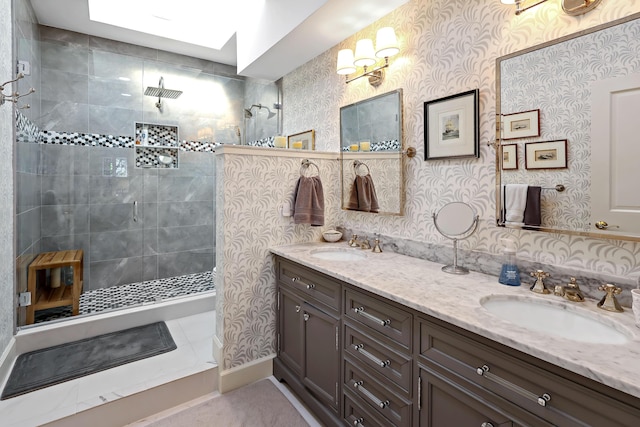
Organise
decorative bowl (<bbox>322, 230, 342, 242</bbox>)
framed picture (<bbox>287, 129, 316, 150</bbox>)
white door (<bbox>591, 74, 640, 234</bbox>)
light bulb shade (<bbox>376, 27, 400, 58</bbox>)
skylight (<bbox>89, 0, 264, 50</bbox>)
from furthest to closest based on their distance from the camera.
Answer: skylight (<bbox>89, 0, 264, 50</bbox>) < framed picture (<bbox>287, 129, 316, 150</bbox>) < decorative bowl (<bbox>322, 230, 342, 242</bbox>) < light bulb shade (<bbox>376, 27, 400, 58</bbox>) < white door (<bbox>591, 74, 640, 234</bbox>)

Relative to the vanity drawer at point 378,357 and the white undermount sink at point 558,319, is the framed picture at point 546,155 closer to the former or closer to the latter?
the white undermount sink at point 558,319

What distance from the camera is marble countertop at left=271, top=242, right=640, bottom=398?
2.49 ft

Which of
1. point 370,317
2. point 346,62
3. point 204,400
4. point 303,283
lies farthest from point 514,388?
point 346,62

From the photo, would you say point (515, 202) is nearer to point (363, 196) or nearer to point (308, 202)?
point (363, 196)

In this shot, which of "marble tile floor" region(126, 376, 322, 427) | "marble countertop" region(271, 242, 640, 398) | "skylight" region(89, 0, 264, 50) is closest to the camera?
"marble countertop" region(271, 242, 640, 398)

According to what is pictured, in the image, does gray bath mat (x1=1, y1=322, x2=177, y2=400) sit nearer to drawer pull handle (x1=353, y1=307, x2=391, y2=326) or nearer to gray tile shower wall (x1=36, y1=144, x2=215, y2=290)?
gray tile shower wall (x1=36, y1=144, x2=215, y2=290)

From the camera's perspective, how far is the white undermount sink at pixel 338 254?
212 centimetres

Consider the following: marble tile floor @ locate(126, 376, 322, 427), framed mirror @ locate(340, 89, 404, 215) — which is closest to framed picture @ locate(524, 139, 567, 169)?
framed mirror @ locate(340, 89, 404, 215)

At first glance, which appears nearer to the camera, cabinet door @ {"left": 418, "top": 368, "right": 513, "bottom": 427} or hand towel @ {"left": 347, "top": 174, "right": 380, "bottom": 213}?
cabinet door @ {"left": 418, "top": 368, "right": 513, "bottom": 427}

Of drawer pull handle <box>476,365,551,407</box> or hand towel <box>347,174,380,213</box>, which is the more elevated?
hand towel <box>347,174,380,213</box>

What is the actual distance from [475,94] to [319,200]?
1143 mm

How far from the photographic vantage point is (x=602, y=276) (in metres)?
1.19

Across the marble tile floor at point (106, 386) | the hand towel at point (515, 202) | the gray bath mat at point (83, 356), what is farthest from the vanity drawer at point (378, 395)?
the gray bath mat at point (83, 356)

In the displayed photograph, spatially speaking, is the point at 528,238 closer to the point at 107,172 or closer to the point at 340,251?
the point at 340,251
